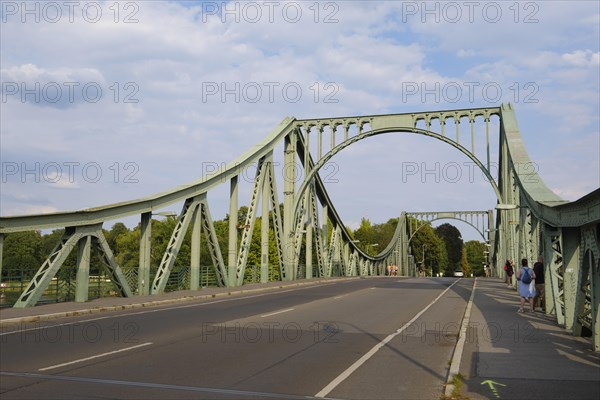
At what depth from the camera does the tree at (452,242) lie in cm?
15112

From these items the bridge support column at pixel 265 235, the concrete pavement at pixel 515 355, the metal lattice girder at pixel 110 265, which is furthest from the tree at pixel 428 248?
Result: the concrete pavement at pixel 515 355

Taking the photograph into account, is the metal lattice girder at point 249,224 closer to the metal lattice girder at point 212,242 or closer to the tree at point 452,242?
the metal lattice girder at point 212,242

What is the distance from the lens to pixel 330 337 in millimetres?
12516

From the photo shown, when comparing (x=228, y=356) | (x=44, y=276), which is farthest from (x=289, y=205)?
(x=228, y=356)

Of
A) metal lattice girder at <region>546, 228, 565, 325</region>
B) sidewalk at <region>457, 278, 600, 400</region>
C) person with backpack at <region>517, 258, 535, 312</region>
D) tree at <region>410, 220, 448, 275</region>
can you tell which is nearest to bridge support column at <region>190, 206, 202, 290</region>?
person with backpack at <region>517, 258, 535, 312</region>

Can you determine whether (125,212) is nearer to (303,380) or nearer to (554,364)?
(303,380)

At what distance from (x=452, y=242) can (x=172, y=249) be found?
139562 mm

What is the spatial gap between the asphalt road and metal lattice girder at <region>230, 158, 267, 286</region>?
13.1 meters

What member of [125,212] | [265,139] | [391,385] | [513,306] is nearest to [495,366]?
[391,385]

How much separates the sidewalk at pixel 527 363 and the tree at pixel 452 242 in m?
141

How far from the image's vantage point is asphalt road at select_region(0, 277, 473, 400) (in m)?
7.38

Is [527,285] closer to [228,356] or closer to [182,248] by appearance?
[228,356]

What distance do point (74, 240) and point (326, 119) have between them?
23766mm

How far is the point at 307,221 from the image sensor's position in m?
42.8
